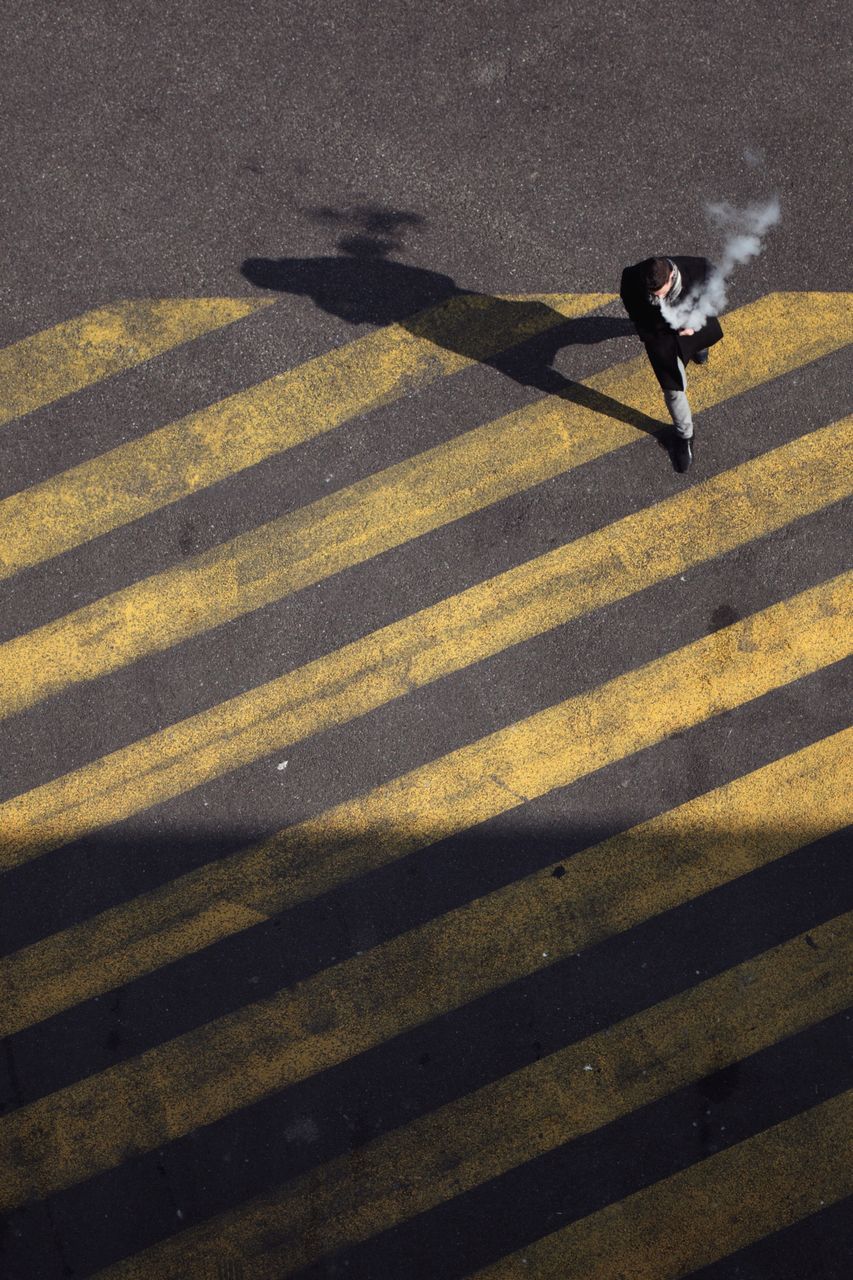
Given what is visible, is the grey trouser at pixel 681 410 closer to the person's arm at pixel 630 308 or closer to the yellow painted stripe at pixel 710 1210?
the person's arm at pixel 630 308

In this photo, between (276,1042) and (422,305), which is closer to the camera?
(276,1042)

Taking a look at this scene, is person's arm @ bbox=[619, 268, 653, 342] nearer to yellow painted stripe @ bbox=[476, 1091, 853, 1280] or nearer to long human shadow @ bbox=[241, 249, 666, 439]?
long human shadow @ bbox=[241, 249, 666, 439]

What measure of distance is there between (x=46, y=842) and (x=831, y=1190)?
4.95 meters

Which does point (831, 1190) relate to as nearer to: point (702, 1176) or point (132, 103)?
point (702, 1176)

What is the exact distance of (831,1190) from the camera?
6.25 m

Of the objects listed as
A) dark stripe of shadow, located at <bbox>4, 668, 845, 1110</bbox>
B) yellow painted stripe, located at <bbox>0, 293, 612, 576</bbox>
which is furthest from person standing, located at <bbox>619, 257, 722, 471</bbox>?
dark stripe of shadow, located at <bbox>4, 668, 845, 1110</bbox>

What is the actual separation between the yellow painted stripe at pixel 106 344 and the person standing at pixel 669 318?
2429 millimetres

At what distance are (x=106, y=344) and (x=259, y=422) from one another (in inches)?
44.0

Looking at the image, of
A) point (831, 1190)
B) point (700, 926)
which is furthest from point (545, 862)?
point (831, 1190)

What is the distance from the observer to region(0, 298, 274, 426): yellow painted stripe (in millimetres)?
7078

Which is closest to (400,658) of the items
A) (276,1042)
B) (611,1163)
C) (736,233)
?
(276,1042)

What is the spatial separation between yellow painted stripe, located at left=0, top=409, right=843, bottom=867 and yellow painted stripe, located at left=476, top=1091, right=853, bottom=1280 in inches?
125

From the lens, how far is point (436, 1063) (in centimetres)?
648

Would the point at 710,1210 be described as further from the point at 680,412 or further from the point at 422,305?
the point at 422,305
